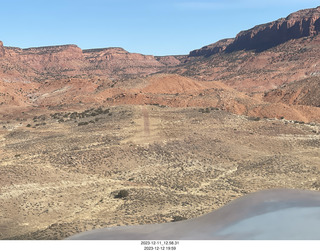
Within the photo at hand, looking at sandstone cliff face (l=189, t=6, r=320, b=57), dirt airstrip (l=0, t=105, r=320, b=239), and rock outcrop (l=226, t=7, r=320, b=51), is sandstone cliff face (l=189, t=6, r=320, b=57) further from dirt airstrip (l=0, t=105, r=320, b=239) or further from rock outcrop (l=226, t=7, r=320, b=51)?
dirt airstrip (l=0, t=105, r=320, b=239)

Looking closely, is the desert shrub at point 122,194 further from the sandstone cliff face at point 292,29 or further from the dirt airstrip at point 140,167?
the sandstone cliff face at point 292,29

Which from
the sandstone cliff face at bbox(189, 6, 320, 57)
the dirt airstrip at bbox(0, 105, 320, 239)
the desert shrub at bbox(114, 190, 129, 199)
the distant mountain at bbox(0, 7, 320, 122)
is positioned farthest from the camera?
the sandstone cliff face at bbox(189, 6, 320, 57)

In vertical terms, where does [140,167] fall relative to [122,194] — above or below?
above

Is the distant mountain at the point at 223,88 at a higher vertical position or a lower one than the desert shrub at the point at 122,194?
higher

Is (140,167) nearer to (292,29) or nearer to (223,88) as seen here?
(223,88)

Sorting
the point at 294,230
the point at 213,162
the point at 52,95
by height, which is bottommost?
the point at 213,162

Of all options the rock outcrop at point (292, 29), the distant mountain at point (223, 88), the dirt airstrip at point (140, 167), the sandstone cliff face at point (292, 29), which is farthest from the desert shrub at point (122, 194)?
the rock outcrop at point (292, 29)

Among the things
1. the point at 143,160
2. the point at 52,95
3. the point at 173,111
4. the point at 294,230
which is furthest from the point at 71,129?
the point at 52,95

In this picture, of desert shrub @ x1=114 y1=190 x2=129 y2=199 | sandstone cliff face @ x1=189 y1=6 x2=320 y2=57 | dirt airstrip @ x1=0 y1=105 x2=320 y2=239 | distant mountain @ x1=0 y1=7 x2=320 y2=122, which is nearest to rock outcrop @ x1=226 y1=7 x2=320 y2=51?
sandstone cliff face @ x1=189 y1=6 x2=320 y2=57

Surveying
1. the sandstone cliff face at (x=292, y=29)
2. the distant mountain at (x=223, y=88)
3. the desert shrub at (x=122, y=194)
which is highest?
the sandstone cliff face at (x=292, y=29)

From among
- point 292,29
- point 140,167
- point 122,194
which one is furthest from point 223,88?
point 292,29

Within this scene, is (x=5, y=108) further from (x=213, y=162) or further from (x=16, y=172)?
(x=213, y=162)
